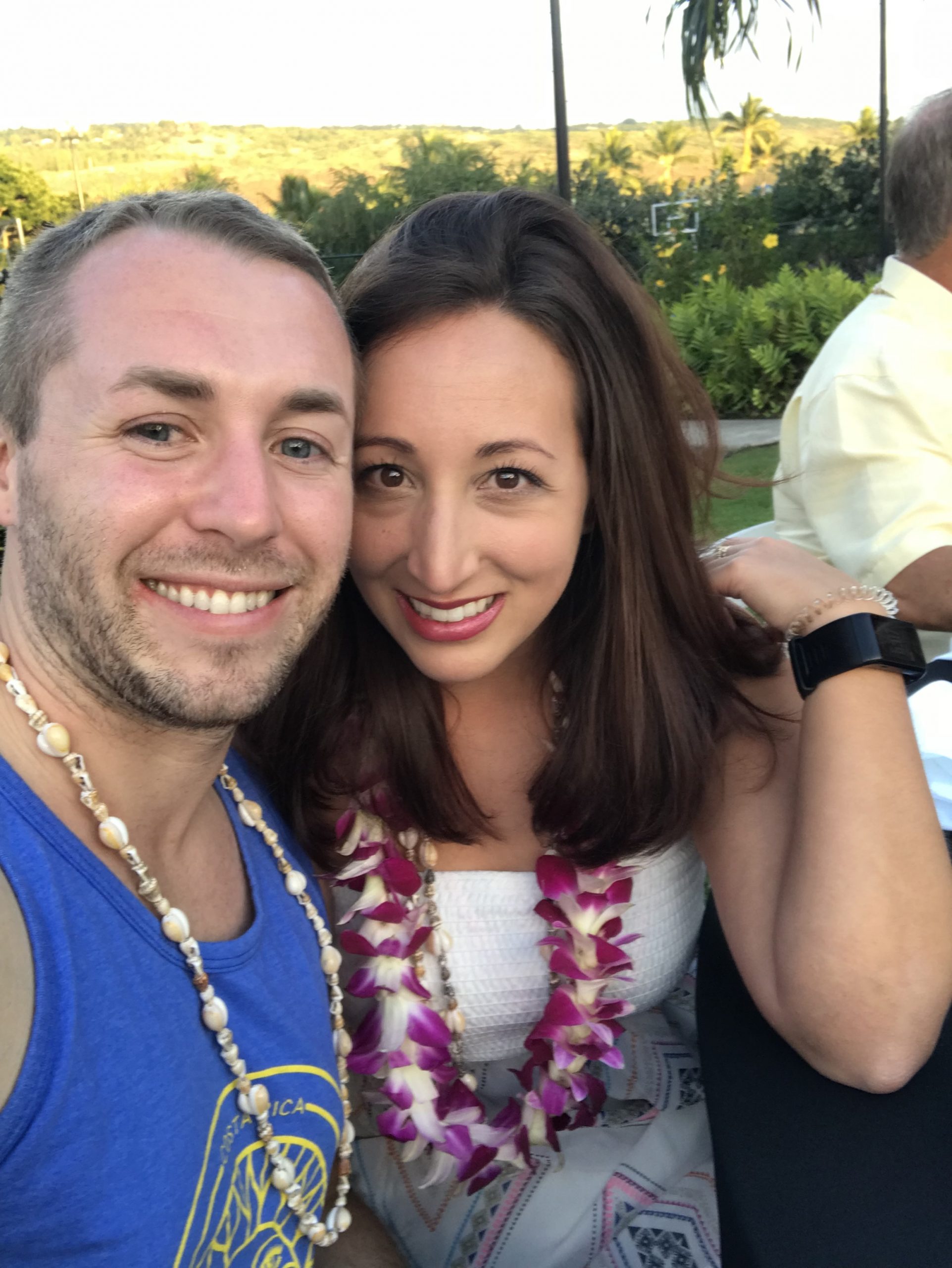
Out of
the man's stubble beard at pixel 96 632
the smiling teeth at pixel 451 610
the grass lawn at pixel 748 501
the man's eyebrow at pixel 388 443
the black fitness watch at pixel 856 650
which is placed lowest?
the grass lawn at pixel 748 501

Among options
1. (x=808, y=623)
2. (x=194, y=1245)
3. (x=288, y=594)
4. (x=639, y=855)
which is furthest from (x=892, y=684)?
(x=194, y=1245)

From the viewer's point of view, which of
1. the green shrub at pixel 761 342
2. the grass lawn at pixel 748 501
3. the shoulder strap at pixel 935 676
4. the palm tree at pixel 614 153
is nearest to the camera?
the shoulder strap at pixel 935 676

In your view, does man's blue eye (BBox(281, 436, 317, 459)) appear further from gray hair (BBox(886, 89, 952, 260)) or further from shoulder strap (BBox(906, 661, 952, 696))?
gray hair (BBox(886, 89, 952, 260))

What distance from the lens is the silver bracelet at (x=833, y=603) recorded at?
201cm

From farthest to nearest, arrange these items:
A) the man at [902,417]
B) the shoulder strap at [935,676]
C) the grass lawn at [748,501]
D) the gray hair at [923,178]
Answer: the grass lawn at [748,501] → the gray hair at [923,178] → the man at [902,417] → the shoulder strap at [935,676]

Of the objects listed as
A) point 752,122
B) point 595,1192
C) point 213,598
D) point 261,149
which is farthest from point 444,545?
point 261,149

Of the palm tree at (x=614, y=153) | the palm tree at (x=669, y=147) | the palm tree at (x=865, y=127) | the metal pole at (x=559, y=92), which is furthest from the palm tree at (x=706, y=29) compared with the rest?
the palm tree at (x=669, y=147)

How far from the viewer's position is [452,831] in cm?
212

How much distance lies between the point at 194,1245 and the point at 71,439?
3.42 feet

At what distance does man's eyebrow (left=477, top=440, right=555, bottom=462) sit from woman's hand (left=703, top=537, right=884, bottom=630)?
575 millimetres

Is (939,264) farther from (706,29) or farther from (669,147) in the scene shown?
(669,147)

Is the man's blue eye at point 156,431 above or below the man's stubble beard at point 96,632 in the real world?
above

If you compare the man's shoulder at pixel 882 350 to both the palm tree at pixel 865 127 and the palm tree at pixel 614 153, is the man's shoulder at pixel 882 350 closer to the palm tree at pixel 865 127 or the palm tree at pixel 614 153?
the palm tree at pixel 865 127

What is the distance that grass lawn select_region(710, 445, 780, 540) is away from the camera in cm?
742
